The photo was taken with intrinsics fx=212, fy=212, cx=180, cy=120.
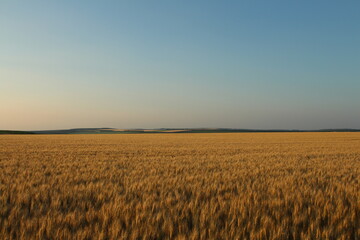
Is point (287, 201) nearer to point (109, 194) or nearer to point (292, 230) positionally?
point (292, 230)

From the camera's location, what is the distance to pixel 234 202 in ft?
12.6

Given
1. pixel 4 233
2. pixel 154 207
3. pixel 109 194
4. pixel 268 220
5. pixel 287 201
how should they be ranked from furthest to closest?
pixel 109 194
pixel 287 201
pixel 154 207
pixel 268 220
pixel 4 233

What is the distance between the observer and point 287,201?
13.2ft

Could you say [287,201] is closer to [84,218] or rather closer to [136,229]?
[136,229]

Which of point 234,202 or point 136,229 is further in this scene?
point 234,202

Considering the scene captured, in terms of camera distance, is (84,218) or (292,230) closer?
(292,230)

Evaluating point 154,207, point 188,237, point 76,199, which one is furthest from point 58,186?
point 188,237

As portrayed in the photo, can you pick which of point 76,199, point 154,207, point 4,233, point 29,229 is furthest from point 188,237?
point 76,199

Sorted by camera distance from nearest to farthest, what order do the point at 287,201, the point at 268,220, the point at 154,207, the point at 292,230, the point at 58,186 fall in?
the point at 292,230
the point at 268,220
the point at 154,207
the point at 287,201
the point at 58,186

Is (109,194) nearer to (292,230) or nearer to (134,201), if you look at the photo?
(134,201)

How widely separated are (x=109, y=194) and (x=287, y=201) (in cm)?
357

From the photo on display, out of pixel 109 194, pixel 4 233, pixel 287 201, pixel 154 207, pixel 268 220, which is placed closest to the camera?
pixel 4 233

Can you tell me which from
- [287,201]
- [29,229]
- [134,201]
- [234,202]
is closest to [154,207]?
[134,201]

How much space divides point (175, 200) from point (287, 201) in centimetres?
213
